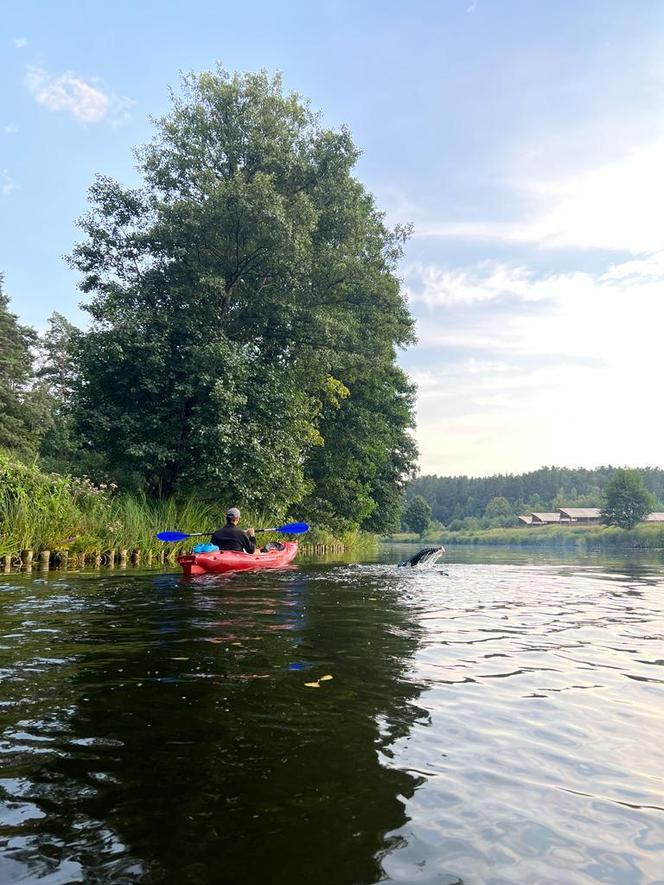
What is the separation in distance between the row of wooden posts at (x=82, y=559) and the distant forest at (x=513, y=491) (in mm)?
Result: 121559

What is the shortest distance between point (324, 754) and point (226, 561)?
33.3 ft

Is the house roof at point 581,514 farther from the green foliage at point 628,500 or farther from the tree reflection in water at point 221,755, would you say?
the tree reflection in water at point 221,755

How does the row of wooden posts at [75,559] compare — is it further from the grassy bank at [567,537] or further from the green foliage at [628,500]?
the green foliage at [628,500]

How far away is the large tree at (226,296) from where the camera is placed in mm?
18531

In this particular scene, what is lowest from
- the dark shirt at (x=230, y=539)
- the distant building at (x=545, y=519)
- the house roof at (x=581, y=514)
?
the distant building at (x=545, y=519)

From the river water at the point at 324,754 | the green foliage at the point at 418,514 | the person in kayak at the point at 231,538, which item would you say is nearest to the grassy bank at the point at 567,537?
the green foliage at the point at 418,514

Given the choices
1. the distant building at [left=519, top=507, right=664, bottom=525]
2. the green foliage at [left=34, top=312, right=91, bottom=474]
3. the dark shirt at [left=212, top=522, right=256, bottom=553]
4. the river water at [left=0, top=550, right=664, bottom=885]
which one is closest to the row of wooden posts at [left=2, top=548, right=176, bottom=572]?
the dark shirt at [left=212, top=522, right=256, bottom=553]

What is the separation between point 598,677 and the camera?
5062mm

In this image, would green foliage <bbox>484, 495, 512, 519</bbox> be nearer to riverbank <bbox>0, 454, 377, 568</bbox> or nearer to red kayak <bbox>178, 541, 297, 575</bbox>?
riverbank <bbox>0, 454, 377, 568</bbox>

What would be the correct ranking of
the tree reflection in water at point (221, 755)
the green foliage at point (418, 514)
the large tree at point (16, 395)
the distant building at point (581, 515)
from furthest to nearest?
the distant building at point (581, 515) → the green foliage at point (418, 514) → the large tree at point (16, 395) → the tree reflection in water at point (221, 755)

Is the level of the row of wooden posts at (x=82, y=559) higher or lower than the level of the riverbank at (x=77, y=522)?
lower

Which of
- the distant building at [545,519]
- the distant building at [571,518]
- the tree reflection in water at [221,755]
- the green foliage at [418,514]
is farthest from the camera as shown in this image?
the distant building at [545,519]

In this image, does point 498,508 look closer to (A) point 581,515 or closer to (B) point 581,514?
(B) point 581,514

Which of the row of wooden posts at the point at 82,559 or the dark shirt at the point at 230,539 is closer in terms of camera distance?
the row of wooden posts at the point at 82,559
